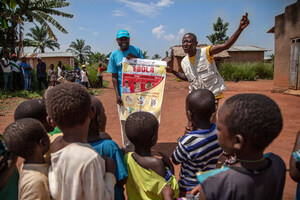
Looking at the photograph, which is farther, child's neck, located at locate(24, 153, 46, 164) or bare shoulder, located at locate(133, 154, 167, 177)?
bare shoulder, located at locate(133, 154, 167, 177)

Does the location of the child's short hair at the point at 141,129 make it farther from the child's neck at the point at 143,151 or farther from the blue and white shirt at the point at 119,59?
the blue and white shirt at the point at 119,59

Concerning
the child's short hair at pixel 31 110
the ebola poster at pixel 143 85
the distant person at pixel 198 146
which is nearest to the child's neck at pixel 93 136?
the child's short hair at pixel 31 110

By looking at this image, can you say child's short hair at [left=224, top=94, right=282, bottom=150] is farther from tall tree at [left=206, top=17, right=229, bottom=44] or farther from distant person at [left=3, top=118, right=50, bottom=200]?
tall tree at [left=206, top=17, right=229, bottom=44]

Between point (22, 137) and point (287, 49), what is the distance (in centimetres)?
1127

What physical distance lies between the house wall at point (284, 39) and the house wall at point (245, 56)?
672 inches

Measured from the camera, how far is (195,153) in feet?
5.92

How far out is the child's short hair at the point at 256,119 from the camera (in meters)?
1.10

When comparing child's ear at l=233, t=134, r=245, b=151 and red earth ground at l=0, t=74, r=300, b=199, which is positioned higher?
child's ear at l=233, t=134, r=245, b=151

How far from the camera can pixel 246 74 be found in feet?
63.5

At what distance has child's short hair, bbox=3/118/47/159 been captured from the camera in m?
1.32

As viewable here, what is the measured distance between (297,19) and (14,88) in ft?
44.8


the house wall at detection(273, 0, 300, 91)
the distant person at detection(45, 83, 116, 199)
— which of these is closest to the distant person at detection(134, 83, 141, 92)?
the distant person at detection(45, 83, 116, 199)

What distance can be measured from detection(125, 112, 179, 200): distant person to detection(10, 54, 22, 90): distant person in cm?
1161

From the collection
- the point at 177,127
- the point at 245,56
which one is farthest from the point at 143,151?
the point at 245,56
